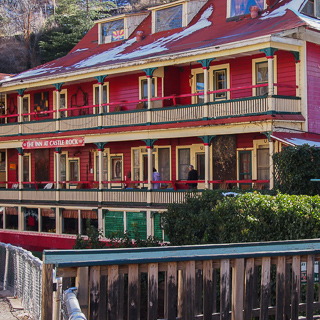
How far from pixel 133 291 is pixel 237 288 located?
1348mm

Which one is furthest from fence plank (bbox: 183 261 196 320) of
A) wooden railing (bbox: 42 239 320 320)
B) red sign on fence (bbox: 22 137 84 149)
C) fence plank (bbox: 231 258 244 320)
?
red sign on fence (bbox: 22 137 84 149)

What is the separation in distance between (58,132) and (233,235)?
16.4 metres

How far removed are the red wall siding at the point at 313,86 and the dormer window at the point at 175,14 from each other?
24.8 ft

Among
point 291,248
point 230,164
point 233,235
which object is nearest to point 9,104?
point 230,164

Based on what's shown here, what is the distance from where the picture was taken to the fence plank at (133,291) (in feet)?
21.5

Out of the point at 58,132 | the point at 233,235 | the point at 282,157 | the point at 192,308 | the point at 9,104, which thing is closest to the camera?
the point at 192,308

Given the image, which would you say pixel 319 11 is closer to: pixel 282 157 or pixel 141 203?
pixel 282 157

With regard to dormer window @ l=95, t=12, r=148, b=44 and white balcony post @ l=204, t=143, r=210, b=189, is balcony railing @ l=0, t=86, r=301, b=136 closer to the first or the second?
white balcony post @ l=204, t=143, r=210, b=189

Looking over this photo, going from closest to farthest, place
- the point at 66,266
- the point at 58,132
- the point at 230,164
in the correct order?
1. the point at 66,266
2. the point at 230,164
3. the point at 58,132

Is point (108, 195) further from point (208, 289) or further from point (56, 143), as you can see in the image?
point (208, 289)

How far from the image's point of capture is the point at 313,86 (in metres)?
21.8

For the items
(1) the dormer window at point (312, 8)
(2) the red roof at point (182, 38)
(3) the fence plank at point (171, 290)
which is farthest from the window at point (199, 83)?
(3) the fence plank at point (171, 290)

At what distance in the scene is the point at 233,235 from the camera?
13.7 meters

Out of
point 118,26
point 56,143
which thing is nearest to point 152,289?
point 56,143
